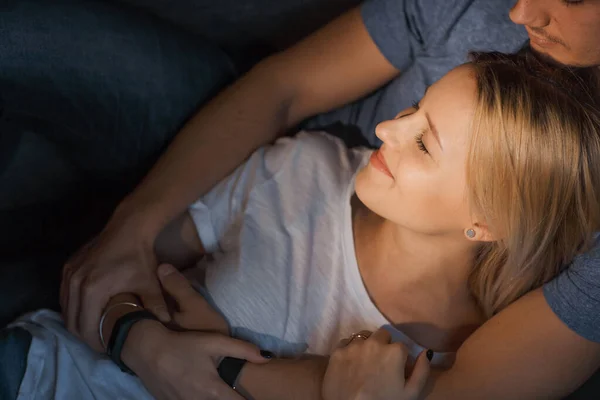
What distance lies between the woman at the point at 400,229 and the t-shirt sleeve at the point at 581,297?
49 millimetres

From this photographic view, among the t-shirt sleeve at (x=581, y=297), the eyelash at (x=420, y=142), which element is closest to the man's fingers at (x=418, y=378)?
the t-shirt sleeve at (x=581, y=297)

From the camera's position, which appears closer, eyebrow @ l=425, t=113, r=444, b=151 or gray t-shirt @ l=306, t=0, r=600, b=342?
eyebrow @ l=425, t=113, r=444, b=151

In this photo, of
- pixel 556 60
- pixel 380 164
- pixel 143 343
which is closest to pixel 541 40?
pixel 556 60

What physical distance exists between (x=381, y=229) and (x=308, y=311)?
19cm

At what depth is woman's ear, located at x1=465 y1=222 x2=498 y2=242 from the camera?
1032 mm

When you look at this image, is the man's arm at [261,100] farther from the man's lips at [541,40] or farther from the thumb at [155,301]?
the man's lips at [541,40]

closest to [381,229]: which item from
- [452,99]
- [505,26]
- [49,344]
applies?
[452,99]

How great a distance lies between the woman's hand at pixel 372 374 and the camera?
3.23 ft

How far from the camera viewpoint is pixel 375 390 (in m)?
0.98

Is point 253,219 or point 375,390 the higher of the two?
point 253,219

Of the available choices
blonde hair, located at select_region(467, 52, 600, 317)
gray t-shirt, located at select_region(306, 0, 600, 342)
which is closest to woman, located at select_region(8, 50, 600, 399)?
blonde hair, located at select_region(467, 52, 600, 317)

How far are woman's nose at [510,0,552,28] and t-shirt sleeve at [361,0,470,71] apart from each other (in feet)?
0.63

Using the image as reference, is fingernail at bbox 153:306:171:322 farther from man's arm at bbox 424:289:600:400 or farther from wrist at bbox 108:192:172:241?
man's arm at bbox 424:289:600:400

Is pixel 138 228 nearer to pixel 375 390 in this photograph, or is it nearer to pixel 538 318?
→ pixel 375 390
